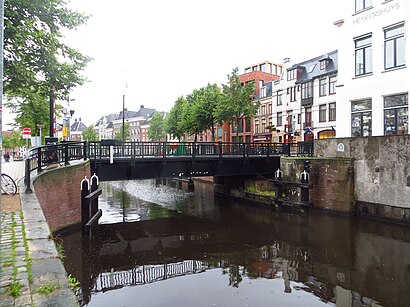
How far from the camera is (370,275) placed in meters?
9.75

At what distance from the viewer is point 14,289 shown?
12.1 feet

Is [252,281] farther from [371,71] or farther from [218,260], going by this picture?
[371,71]

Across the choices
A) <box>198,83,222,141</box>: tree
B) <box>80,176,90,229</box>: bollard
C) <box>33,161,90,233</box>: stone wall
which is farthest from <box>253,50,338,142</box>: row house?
<box>33,161,90,233</box>: stone wall

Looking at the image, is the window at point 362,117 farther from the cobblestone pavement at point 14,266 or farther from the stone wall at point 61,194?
the cobblestone pavement at point 14,266

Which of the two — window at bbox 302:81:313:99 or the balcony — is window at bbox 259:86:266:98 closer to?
window at bbox 302:81:313:99

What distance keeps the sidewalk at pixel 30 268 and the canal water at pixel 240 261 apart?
307 centimetres

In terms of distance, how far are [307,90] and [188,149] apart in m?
22.5

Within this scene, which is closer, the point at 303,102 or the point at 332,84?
the point at 332,84

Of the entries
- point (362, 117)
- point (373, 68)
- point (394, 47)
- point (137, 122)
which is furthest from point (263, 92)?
point (137, 122)

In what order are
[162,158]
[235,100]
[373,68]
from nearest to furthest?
[162,158] < [373,68] < [235,100]

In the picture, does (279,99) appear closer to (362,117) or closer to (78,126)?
(362,117)

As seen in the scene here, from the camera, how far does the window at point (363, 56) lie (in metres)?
18.6

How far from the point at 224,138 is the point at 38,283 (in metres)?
50.8

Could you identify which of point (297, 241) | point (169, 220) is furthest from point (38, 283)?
point (169, 220)
